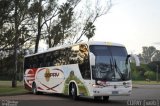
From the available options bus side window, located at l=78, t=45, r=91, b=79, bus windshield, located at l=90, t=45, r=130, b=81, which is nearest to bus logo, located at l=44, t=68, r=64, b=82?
bus side window, located at l=78, t=45, r=91, b=79

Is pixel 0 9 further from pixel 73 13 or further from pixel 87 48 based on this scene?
pixel 73 13

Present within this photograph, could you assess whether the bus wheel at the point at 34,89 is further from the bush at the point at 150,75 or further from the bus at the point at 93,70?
the bush at the point at 150,75

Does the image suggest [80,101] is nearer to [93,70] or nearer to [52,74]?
[93,70]

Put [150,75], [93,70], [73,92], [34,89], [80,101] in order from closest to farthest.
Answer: [93,70]
[80,101]
[73,92]
[34,89]
[150,75]

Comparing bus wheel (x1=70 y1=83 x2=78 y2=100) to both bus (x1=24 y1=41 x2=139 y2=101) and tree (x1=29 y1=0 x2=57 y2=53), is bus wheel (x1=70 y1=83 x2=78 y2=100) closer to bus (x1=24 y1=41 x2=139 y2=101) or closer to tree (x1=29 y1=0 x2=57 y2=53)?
bus (x1=24 y1=41 x2=139 y2=101)

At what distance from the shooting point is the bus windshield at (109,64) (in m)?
22.1

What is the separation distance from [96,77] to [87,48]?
1847 millimetres

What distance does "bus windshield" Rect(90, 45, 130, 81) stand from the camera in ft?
72.5

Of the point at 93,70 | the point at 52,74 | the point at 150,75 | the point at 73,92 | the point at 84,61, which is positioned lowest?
the point at 73,92

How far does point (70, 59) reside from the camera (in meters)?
25.2

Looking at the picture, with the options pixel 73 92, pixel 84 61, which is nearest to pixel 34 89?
pixel 73 92

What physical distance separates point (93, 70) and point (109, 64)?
942mm

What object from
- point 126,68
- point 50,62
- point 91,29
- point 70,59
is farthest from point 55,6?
point 126,68

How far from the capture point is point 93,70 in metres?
22.1
